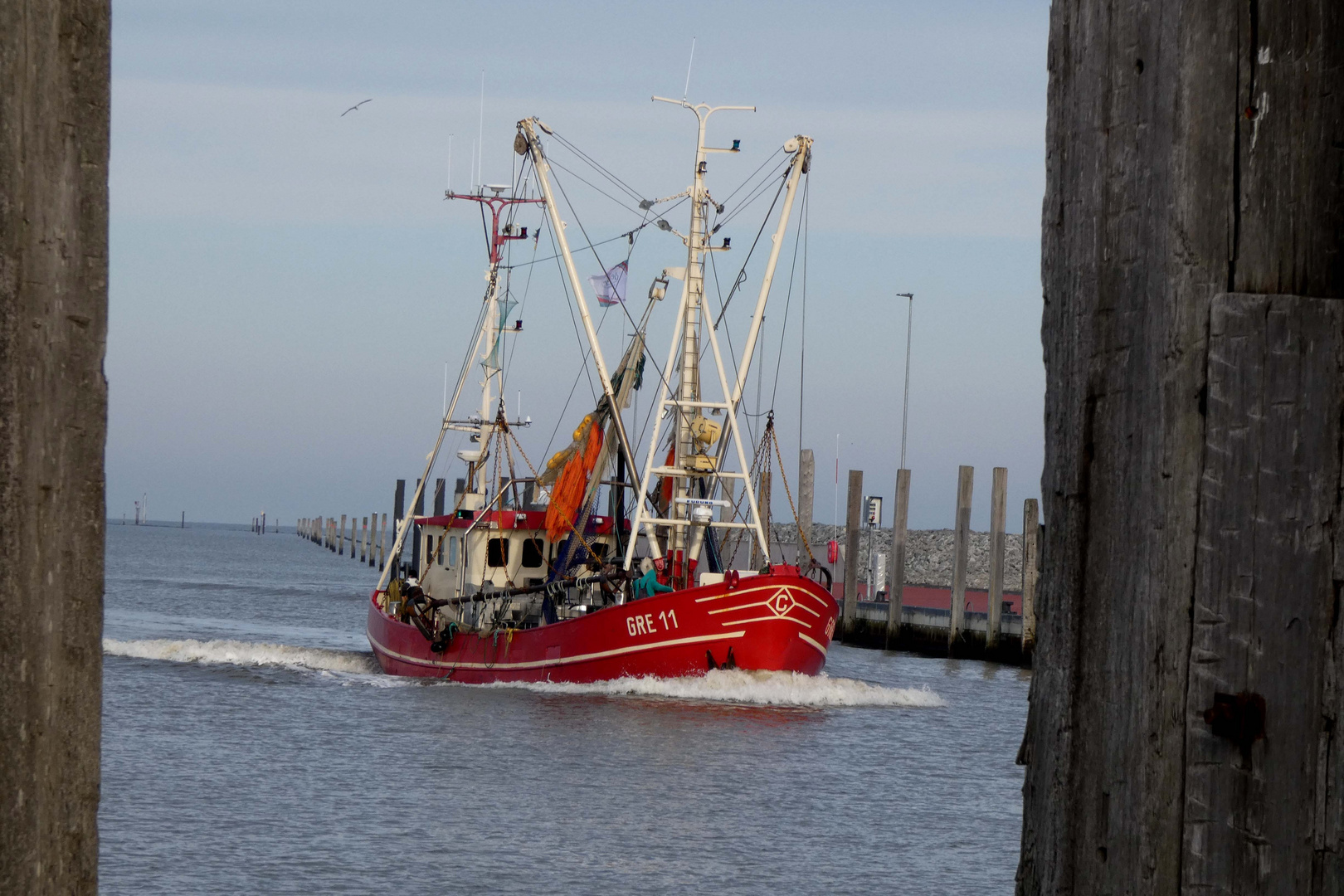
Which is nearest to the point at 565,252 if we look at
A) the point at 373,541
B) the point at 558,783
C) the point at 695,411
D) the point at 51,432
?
the point at 695,411

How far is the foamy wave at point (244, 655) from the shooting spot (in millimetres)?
32500

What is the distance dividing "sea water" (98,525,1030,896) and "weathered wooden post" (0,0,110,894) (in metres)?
9.93

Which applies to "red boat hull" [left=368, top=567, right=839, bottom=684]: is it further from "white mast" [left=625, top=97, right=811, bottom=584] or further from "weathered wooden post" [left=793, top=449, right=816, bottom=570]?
"weathered wooden post" [left=793, top=449, right=816, bottom=570]

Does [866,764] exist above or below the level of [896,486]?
below

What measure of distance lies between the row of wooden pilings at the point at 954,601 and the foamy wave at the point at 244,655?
12087mm

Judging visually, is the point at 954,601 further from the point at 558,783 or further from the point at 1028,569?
the point at 558,783

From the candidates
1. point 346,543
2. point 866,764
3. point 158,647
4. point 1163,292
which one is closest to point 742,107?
point 866,764

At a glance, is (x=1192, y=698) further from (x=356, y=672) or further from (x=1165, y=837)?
(x=356, y=672)

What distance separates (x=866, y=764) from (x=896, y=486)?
19.0m

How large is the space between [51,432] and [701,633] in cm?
2072

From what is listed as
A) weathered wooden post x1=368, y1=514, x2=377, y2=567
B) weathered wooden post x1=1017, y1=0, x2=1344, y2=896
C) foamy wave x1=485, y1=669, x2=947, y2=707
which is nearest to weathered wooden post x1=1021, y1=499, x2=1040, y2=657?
foamy wave x1=485, y1=669, x2=947, y2=707

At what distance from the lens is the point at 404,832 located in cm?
1334

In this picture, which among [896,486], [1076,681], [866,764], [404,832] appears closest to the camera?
[1076,681]

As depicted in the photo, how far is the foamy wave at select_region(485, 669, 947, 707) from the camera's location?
2250cm
